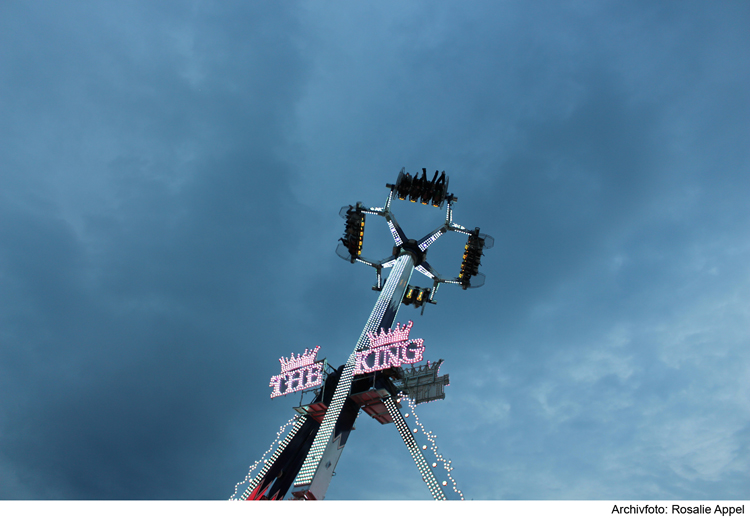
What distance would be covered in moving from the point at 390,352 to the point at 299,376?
7.18m

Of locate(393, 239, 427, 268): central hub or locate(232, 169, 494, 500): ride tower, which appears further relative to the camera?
locate(393, 239, 427, 268): central hub

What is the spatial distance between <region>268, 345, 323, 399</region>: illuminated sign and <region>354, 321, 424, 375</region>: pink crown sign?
3515 mm

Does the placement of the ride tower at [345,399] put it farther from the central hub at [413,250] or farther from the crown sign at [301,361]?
the central hub at [413,250]

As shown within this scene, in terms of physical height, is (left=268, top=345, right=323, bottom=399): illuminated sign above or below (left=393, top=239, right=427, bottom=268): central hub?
below

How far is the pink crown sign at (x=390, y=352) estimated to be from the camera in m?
26.1

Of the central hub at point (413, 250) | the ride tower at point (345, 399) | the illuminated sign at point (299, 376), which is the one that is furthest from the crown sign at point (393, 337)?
the central hub at point (413, 250)

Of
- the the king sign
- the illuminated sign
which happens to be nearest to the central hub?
the the king sign

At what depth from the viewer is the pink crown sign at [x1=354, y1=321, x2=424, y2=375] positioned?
26141 mm

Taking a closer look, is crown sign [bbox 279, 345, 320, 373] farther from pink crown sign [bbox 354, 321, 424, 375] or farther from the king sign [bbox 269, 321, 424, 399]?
pink crown sign [bbox 354, 321, 424, 375]

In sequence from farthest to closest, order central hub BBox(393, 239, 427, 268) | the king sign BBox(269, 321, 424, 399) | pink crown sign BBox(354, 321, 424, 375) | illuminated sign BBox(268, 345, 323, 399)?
central hub BBox(393, 239, 427, 268) < illuminated sign BBox(268, 345, 323, 399) < the king sign BBox(269, 321, 424, 399) < pink crown sign BBox(354, 321, 424, 375)

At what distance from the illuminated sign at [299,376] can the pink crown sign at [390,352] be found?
352 centimetres
